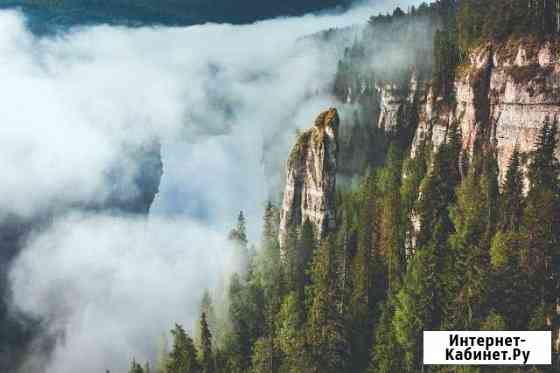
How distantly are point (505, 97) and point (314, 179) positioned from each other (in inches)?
1137

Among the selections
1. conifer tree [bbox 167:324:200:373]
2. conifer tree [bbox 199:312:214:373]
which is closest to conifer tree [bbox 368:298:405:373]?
conifer tree [bbox 199:312:214:373]

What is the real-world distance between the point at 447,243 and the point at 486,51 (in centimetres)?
3155

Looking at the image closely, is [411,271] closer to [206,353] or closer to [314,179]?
[314,179]

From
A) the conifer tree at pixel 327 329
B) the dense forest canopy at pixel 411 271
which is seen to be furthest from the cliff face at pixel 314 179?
the conifer tree at pixel 327 329

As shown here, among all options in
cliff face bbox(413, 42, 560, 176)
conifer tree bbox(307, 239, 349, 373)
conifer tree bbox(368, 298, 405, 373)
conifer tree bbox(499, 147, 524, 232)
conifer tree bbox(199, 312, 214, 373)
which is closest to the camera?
conifer tree bbox(368, 298, 405, 373)

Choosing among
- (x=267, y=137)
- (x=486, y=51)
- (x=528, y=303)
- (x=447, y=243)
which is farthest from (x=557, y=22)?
(x=267, y=137)

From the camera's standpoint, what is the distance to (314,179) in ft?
236

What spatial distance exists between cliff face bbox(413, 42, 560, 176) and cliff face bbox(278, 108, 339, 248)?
22.0m

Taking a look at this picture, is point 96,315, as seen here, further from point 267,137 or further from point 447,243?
point 267,137

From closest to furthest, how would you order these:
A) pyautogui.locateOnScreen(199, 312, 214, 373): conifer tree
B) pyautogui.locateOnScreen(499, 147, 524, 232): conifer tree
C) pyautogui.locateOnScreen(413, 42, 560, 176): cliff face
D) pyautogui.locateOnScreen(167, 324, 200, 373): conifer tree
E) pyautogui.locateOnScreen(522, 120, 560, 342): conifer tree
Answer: pyautogui.locateOnScreen(522, 120, 560, 342): conifer tree, pyautogui.locateOnScreen(499, 147, 524, 232): conifer tree, pyautogui.locateOnScreen(167, 324, 200, 373): conifer tree, pyautogui.locateOnScreen(199, 312, 214, 373): conifer tree, pyautogui.locateOnScreen(413, 42, 560, 176): cliff face

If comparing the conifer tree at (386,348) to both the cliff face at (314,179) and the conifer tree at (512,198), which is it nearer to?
the cliff face at (314,179)

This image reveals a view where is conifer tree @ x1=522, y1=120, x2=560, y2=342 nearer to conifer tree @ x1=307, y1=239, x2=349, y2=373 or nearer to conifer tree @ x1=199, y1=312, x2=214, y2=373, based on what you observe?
conifer tree @ x1=307, y1=239, x2=349, y2=373

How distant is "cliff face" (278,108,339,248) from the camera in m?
71.1

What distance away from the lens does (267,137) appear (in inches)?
7564
